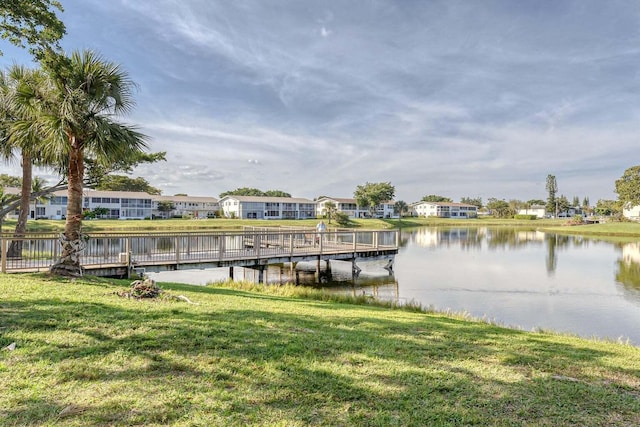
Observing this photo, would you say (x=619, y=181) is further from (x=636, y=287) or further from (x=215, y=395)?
(x=215, y=395)

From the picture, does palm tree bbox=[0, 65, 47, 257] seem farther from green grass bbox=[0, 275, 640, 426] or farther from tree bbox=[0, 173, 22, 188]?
tree bbox=[0, 173, 22, 188]

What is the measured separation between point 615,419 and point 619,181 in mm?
97441

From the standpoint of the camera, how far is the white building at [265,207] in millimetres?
78375

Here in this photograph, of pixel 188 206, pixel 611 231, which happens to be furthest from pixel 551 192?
pixel 188 206

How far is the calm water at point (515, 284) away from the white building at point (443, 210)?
86.7m

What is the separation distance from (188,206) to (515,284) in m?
73.5

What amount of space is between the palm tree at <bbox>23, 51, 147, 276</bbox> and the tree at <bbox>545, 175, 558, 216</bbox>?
12752 cm

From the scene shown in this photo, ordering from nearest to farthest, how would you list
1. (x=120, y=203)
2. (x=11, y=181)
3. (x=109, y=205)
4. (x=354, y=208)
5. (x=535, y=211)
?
(x=11, y=181) < (x=109, y=205) < (x=120, y=203) < (x=354, y=208) < (x=535, y=211)

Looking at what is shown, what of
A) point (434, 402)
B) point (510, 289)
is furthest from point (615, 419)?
point (510, 289)

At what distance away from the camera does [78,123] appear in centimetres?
948

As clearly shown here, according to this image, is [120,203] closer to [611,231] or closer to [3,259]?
[3,259]

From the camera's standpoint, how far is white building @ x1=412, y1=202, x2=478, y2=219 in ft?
384

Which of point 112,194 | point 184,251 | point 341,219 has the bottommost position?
point 184,251

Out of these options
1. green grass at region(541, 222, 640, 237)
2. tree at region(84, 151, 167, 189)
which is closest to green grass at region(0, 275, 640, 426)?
tree at region(84, 151, 167, 189)
